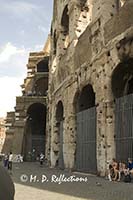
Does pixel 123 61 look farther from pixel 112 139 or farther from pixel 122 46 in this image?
pixel 112 139

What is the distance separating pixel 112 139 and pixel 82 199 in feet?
18.6

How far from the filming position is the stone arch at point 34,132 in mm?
28953

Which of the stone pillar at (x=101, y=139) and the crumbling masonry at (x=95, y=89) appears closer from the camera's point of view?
the crumbling masonry at (x=95, y=89)

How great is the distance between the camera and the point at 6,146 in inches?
1113

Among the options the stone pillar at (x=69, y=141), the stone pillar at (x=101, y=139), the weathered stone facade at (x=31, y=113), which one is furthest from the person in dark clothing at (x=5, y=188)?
the weathered stone facade at (x=31, y=113)

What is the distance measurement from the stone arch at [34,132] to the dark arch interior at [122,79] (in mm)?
16966

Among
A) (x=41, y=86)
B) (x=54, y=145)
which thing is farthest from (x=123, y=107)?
(x=41, y=86)

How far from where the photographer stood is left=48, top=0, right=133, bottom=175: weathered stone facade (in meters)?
11.7

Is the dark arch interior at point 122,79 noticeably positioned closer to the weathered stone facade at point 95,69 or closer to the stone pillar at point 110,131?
the weathered stone facade at point 95,69

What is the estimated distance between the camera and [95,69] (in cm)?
1324

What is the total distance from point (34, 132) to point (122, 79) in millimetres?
20109

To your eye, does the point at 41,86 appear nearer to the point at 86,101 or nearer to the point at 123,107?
the point at 86,101

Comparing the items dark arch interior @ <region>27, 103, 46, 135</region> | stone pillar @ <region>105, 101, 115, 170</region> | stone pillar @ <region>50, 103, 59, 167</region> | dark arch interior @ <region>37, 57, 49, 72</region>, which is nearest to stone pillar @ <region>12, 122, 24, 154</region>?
dark arch interior @ <region>27, 103, 46, 135</region>

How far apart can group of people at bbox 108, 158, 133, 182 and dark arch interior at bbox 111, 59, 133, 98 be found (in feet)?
8.65
